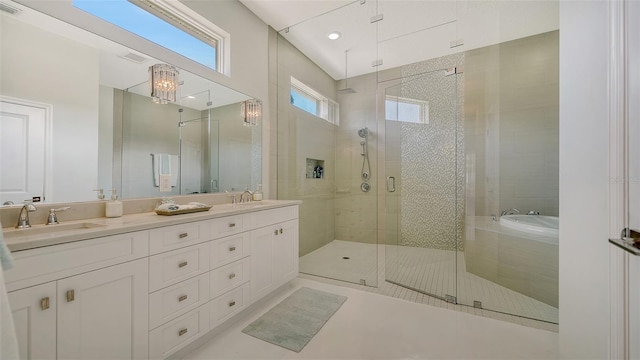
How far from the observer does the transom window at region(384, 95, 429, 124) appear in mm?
3062

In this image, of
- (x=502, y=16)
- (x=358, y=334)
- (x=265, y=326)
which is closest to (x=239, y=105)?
(x=265, y=326)

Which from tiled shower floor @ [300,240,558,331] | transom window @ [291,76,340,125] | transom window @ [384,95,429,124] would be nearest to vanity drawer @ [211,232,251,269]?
tiled shower floor @ [300,240,558,331]

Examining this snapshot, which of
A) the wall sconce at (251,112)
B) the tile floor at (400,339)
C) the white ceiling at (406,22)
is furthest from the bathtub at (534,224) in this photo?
the wall sconce at (251,112)

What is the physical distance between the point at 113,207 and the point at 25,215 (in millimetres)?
356

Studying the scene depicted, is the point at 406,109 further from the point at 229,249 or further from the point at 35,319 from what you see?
the point at 35,319

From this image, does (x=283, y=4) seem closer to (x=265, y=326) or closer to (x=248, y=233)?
(x=248, y=233)

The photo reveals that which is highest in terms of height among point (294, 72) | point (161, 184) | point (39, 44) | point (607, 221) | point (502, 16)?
point (502, 16)

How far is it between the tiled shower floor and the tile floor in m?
0.19

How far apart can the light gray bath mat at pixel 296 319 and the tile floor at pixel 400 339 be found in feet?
0.18

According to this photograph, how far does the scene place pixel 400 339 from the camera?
5.41 feet

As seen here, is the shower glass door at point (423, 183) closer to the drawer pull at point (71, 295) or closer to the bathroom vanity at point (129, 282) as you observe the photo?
the bathroom vanity at point (129, 282)

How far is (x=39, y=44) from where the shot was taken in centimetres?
130

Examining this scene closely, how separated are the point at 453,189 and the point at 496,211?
1.78 feet

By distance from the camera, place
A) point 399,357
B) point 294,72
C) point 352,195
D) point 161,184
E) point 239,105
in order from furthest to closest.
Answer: point 352,195 → point 294,72 → point 239,105 → point 161,184 → point 399,357
